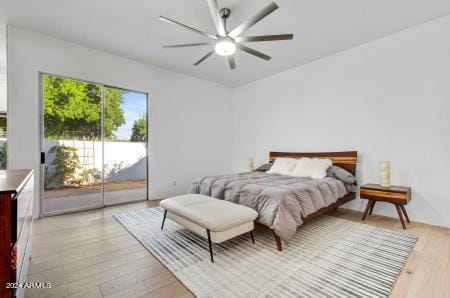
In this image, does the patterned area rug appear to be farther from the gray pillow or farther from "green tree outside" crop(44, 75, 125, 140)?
"green tree outside" crop(44, 75, 125, 140)

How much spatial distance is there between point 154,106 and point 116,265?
350 cm

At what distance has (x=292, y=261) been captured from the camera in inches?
85.7

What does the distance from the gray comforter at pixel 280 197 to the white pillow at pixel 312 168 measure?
9.4 inches

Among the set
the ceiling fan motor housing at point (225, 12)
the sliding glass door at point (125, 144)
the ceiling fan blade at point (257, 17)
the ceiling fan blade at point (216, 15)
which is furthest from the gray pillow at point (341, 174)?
the sliding glass door at point (125, 144)

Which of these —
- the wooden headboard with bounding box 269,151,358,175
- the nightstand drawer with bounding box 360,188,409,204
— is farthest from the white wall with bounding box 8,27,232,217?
the nightstand drawer with bounding box 360,188,409,204

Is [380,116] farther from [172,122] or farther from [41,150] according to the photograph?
[41,150]

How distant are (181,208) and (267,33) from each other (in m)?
2.98

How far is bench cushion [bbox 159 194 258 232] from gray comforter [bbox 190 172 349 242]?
221mm

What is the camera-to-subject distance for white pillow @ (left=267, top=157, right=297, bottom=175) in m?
4.24

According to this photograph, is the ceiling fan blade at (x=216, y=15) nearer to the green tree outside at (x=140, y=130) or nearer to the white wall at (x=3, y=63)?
the green tree outside at (x=140, y=130)

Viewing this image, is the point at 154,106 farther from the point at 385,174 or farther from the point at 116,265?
the point at 385,174

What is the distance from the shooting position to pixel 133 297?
1685 mm

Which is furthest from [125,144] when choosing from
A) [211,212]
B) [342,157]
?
[342,157]

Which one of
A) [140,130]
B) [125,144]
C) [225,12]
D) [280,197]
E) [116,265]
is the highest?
[225,12]
